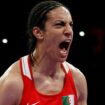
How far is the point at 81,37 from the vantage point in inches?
235

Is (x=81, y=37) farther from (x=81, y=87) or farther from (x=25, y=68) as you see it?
(x=25, y=68)

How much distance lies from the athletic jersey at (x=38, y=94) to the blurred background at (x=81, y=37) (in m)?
3.48

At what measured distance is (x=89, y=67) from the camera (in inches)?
235

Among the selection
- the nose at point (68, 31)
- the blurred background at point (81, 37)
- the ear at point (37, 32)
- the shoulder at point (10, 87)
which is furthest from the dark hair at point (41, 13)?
the blurred background at point (81, 37)

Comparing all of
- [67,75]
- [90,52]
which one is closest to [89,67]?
[90,52]

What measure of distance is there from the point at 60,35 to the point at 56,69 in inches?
10.5

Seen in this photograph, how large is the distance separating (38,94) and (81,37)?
4085 millimetres

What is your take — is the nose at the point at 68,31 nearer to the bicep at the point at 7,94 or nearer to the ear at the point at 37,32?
the ear at the point at 37,32

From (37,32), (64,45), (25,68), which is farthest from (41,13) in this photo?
(25,68)

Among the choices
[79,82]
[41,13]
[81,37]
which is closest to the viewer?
[41,13]

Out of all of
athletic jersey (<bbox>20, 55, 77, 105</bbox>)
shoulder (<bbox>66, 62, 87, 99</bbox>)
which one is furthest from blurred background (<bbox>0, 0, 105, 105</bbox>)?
athletic jersey (<bbox>20, 55, 77, 105</bbox>)

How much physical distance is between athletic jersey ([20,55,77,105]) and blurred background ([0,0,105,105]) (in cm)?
348

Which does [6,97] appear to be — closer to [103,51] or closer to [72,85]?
[72,85]

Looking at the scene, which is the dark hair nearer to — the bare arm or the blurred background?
the bare arm
